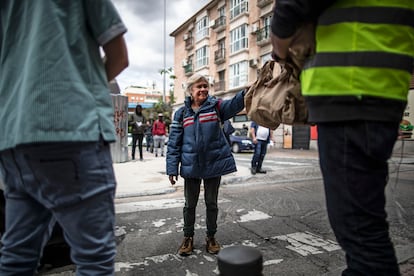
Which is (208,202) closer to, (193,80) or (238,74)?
(193,80)

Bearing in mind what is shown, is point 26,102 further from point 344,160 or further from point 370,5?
point 370,5

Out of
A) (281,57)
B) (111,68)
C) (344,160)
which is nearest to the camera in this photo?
(344,160)

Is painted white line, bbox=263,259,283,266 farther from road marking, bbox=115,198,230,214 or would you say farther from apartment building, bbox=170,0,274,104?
apartment building, bbox=170,0,274,104

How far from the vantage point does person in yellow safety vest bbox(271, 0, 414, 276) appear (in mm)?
1264

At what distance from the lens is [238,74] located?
29.2 metres

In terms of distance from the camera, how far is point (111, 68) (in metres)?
1.46

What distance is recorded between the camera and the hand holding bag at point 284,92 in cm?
146

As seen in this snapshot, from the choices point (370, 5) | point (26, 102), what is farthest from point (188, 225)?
point (370, 5)

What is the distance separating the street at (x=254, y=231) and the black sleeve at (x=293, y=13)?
2.62ft

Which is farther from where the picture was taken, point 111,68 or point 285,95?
point 285,95

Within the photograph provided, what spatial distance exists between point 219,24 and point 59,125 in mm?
32585

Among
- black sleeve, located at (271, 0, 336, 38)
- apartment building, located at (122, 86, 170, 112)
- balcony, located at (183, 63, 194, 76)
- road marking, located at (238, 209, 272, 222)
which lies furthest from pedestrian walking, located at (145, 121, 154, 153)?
apartment building, located at (122, 86, 170, 112)

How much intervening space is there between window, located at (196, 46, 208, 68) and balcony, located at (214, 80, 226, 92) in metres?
3.39

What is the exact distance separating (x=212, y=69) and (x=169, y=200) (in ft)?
96.8
